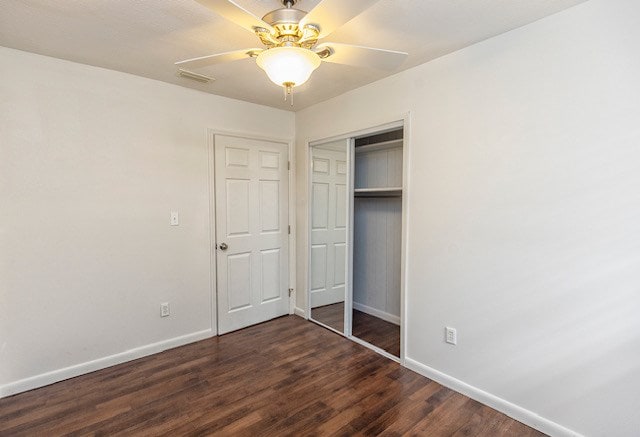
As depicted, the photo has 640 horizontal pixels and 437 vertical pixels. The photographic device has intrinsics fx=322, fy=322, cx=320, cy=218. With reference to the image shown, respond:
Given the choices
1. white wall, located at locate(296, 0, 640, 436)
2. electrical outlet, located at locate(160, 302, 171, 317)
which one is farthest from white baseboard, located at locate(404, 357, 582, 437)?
electrical outlet, located at locate(160, 302, 171, 317)

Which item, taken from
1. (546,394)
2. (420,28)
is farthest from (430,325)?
(420,28)

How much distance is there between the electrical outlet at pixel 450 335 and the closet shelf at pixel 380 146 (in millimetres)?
1790

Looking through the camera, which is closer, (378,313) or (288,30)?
(288,30)

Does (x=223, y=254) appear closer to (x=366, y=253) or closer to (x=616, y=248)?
(x=366, y=253)

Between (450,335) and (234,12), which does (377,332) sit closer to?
(450,335)

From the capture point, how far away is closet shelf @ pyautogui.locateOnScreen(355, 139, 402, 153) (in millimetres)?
3229

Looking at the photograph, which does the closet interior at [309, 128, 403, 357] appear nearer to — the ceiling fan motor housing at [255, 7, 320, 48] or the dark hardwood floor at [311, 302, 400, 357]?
the dark hardwood floor at [311, 302, 400, 357]

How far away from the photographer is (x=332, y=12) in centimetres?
122

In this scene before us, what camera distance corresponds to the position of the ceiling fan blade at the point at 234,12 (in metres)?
1.15

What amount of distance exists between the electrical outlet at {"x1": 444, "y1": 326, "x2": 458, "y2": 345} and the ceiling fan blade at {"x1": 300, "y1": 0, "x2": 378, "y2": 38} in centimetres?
205

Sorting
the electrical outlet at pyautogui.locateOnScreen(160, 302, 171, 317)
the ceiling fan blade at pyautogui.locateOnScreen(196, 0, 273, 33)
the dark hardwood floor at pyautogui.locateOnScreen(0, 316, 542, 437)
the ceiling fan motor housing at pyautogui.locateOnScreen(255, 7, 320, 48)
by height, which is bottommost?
the dark hardwood floor at pyautogui.locateOnScreen(0, 316, 542, 437)

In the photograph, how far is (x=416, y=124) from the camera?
8.02 ft

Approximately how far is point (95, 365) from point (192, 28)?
2571 mm

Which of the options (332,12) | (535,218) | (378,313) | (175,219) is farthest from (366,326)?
(332,12)
